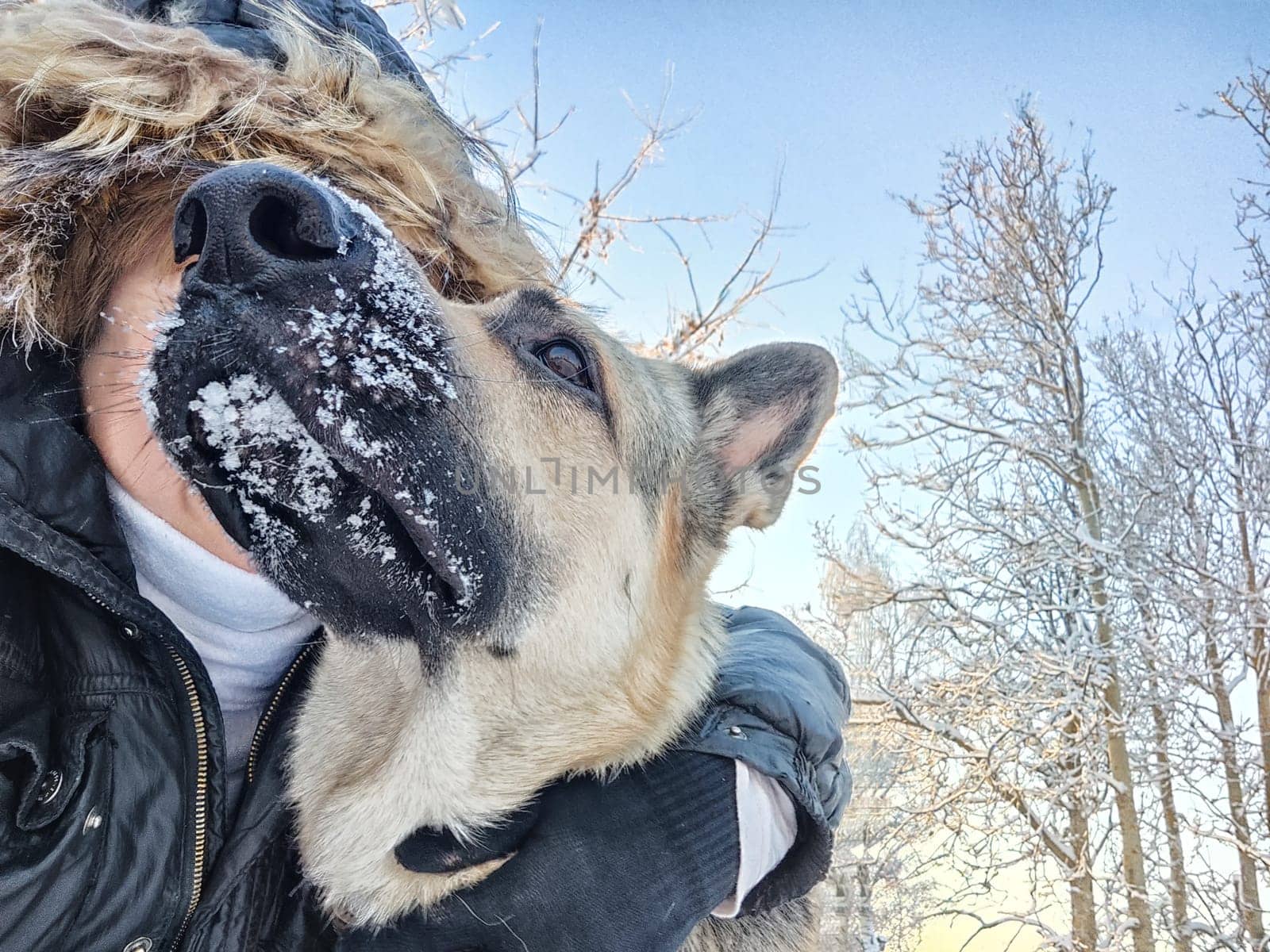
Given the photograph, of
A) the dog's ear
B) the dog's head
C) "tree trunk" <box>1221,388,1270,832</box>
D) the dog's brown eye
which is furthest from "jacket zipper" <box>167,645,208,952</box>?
"tree trunk" <box>1221,388,1270,832</box>

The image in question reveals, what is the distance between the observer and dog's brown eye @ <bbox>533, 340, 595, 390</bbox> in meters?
2.11

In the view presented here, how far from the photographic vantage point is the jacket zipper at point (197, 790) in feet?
5.55

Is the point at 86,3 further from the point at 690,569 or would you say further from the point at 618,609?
the point at 690,569

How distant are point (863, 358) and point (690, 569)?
51.8 feet

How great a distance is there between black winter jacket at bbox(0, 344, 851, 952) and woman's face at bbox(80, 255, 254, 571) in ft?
0.20

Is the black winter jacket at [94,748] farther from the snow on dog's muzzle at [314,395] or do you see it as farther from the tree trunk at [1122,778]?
the tree trunk at [1122,778]

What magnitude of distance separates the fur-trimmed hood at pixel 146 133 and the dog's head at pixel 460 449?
49cm

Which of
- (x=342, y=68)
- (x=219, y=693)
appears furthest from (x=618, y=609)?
(x=342, y=68)

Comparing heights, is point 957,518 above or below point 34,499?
above

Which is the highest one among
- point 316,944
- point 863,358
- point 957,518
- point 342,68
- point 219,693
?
point 863,358

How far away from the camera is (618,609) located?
2.15m

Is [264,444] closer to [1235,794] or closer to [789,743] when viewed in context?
[789,743]

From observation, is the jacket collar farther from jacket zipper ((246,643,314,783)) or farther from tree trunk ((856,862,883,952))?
tree trunk ((856,862,883,952))

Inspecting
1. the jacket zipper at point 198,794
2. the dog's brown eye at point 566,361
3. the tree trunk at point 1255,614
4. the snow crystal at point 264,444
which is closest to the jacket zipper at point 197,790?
the jacket zipper at point 198,794
